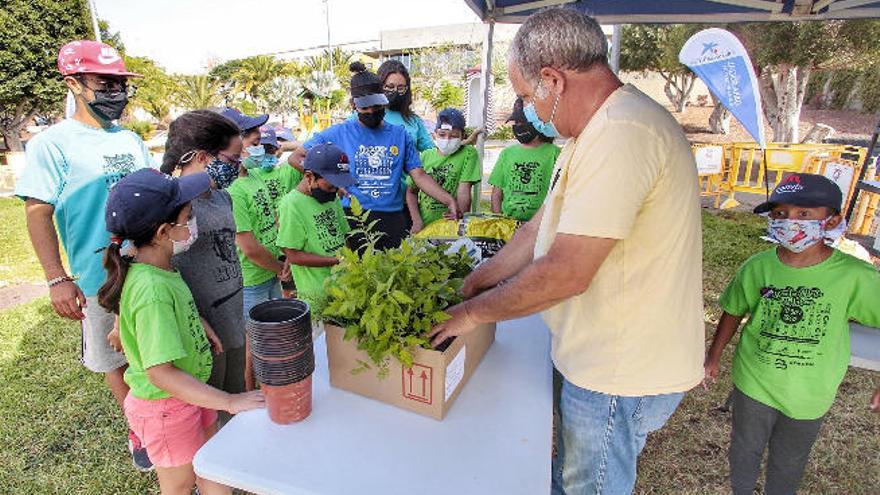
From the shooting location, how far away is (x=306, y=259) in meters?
2.78

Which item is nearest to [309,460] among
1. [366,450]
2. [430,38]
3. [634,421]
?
[366,450]

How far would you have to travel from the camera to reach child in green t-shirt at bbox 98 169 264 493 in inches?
64.0

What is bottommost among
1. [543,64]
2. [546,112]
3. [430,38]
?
[546,112]

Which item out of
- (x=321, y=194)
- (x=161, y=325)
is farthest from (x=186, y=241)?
(x=321, y=194)

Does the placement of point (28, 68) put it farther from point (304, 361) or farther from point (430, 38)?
point (430, 38)

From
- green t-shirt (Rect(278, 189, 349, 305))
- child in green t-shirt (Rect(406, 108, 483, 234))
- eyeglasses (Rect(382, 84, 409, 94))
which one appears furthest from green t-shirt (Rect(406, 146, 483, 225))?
green t-shirt (Rect(278, 189, 349, 305))

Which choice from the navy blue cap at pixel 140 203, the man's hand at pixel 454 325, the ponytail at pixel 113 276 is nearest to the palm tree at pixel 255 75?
the navy blue cap at pixel 140 203

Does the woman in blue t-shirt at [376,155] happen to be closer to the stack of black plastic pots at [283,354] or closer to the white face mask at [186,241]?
the white face mask at [186,241]

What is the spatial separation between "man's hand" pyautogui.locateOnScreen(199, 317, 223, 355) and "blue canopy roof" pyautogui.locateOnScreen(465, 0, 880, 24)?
3203 mm

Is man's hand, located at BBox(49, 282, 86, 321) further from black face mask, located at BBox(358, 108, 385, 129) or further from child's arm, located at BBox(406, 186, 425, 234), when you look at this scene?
child's arm, located at BBox(406, 186, 425, 234)

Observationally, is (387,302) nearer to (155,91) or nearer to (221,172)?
(221,172)

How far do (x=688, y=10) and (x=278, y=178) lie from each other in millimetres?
4160

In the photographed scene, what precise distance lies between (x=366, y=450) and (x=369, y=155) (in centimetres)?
265

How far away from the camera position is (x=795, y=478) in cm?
235
